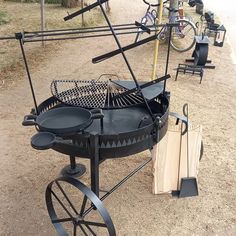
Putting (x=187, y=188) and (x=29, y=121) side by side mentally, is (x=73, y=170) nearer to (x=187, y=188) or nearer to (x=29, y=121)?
(x=187, y=188)

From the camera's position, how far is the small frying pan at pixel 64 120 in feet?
7.91

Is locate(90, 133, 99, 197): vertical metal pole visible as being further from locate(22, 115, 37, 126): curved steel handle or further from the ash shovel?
the ash shovel

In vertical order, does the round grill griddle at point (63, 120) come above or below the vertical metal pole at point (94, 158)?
above

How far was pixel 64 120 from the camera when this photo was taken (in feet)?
8.72

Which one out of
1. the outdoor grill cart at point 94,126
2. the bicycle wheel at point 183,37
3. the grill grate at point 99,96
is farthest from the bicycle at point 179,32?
the outdoor grill cart at point 94,126

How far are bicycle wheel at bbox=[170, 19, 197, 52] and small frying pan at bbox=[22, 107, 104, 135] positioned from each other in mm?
6049

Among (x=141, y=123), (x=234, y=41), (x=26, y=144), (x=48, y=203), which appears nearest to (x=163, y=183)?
(x=141, y=123)

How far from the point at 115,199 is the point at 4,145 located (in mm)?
1793

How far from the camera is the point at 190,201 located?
3.50m

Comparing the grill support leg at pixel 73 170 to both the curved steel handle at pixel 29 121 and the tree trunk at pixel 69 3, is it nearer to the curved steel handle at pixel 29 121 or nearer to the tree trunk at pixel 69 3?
the curved steel handle at pixel 29 121

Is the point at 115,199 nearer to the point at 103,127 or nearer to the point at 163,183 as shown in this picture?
the point at 163,183

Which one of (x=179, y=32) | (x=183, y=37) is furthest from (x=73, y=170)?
(x=183, y=37)

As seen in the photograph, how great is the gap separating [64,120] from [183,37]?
7.06 metres

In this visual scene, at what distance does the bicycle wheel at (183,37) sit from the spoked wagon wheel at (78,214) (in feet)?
19.0
